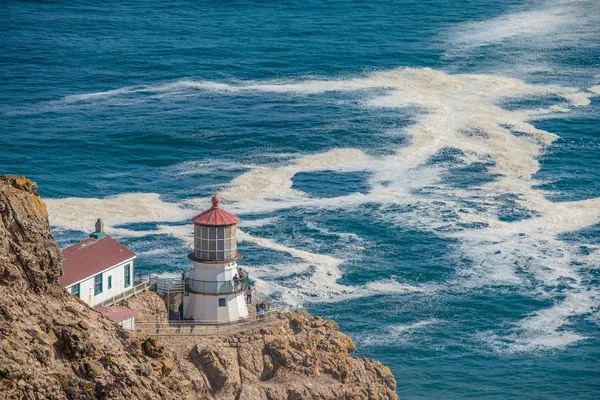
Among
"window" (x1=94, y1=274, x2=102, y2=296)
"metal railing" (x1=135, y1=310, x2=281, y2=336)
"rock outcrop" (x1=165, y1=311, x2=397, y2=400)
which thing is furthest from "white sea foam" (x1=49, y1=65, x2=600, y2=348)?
"window" (x1=94, y1=274, x2=102, y2=296)

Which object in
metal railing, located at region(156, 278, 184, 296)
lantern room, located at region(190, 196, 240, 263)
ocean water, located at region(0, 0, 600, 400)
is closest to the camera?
lantern room, located at region(190, 196, 240, 263)

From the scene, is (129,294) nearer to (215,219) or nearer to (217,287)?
(217,287)

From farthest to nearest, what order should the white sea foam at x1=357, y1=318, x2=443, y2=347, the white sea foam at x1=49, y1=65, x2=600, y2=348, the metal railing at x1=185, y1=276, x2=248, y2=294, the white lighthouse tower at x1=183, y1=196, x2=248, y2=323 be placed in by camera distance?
1. the white sea foam at x1=49, y1=65, x2=600, y2=348
2. the white sea foam at x1=357, y1=318, x2=443, y2=347
3. the metal railing at x1=185, y1=276, x2=248, y2=294
4. the white lighthouse tower at x1=183, y1=196, x2=248, y2=323

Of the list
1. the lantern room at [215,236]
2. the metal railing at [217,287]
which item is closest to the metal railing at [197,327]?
the metal railing at [217,287]

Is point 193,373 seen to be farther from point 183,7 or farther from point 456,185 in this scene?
point 183,7

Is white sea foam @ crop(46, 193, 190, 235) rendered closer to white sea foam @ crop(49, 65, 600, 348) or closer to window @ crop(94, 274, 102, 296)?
white sea foam @ crop(49, 65, 600, 348)

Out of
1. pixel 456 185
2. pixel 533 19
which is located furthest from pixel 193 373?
pixel 533 19

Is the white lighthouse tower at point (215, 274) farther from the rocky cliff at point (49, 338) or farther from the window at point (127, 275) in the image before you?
the rocky cliff at point (49, 338)

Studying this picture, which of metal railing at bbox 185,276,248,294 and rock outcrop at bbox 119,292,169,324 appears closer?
metal railing at bbox 185,276,248,294
